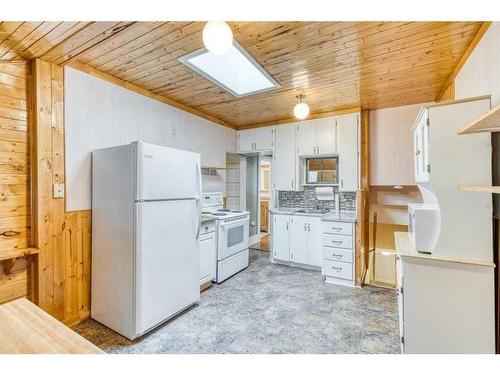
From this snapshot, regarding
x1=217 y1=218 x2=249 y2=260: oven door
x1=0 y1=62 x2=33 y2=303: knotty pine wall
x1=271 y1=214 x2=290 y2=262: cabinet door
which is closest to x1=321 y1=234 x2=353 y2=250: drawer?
x1=271 y1=214 x2=290 y2=262: cabinet door

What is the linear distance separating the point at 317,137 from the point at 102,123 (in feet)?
9.96

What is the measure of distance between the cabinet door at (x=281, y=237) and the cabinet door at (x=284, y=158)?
0.59 meters

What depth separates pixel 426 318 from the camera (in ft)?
5.45

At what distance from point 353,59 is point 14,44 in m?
2.75

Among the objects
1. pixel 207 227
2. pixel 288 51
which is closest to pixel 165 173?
pixel 207 227

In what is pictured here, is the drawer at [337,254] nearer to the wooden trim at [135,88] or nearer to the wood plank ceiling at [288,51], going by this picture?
the wood plank ceiling at [288,51]

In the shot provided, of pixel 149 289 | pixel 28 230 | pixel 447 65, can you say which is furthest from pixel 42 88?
pixel 447 65

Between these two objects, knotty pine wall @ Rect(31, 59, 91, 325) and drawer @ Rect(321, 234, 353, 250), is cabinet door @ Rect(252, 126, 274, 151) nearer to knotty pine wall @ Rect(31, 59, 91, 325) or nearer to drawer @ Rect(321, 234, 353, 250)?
drawer @ Rect(321, 234, 353, 250)

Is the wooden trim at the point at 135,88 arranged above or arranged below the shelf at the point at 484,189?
above

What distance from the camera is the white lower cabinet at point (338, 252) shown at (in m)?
3.34

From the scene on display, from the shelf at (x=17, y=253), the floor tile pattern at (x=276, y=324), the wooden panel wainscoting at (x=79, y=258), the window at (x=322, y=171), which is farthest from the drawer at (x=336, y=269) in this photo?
the shelf at (x=17, y=253)

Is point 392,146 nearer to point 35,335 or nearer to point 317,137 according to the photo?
point 317,137
